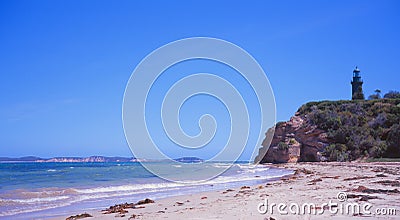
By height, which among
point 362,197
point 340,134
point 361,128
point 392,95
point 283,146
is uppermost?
point 392,95

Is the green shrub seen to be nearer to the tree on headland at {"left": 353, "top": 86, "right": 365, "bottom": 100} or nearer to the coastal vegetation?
the coastal vegetation

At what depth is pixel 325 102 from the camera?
55.0 metres

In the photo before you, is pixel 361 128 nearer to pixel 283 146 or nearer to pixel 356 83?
pixel 283 146

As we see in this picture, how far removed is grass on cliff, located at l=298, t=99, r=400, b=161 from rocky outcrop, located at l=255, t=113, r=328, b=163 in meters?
0.99

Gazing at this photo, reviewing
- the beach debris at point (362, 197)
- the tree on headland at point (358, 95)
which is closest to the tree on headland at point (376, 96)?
the tree on headland at point (358, 95)

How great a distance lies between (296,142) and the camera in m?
47.7

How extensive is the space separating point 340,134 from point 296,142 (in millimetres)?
6166

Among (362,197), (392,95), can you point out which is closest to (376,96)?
(392,95)

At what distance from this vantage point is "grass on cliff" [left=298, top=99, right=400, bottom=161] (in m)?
37.4

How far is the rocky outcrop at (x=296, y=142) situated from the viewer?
45.0 meters

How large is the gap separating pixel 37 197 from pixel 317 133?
36686 mm

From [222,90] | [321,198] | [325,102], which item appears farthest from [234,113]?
[325,102]

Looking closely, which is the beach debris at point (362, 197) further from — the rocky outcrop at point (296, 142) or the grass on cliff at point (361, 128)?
the rocky outcrop at point (296, 142)

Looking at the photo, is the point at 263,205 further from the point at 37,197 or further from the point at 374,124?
the point at 374,124
